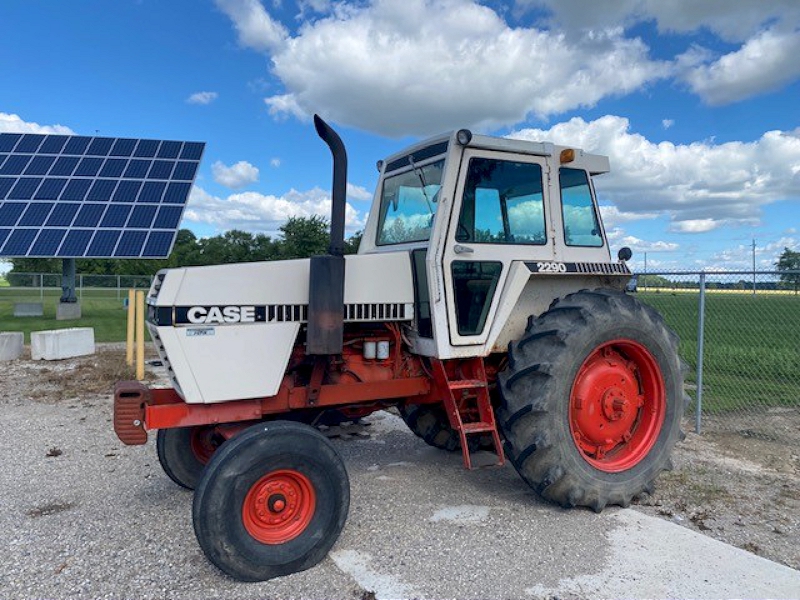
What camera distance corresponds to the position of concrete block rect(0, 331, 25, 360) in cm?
1153

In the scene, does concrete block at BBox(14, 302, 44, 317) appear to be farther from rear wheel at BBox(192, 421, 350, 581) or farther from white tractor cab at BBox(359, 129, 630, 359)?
rear wheel at BBox(192, 421, 350, 581)

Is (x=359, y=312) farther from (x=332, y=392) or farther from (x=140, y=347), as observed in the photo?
(x=140, y=347)

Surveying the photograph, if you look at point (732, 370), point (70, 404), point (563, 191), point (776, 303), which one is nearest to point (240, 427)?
point (563, 191)

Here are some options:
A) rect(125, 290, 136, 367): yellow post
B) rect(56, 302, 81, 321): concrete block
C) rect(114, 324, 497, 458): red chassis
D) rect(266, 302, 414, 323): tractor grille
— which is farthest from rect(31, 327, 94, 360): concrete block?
rect(266, 302, 414, 323): tractor grille

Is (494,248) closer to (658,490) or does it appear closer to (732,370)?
(658,490)

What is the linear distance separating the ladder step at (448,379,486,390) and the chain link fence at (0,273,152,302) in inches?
1099

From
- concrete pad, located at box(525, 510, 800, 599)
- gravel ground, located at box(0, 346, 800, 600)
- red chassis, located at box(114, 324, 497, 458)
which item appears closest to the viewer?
concrete pad, located at box(525, 510, 800, 599)

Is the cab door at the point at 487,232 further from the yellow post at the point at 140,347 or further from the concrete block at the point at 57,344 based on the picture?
the concrete block at the point at 57,344

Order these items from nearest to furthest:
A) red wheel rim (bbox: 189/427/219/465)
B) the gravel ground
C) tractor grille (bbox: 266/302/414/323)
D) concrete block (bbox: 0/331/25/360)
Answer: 1. the gravel ground
2. tractor grille (bbox: 266/302/414/323)
3. red wheel rim (bbox: 189/427/219/465)
4. concrete block (bbox: 0/331/25/360)

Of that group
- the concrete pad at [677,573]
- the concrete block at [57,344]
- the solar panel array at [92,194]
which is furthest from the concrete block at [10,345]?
the concrete pad at [677,573]

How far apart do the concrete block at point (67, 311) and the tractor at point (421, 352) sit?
51.9 feet

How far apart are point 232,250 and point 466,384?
87.6 ft

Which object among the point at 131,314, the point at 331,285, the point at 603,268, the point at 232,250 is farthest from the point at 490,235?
the point at 232,250

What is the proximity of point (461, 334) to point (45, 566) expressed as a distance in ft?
9.99
